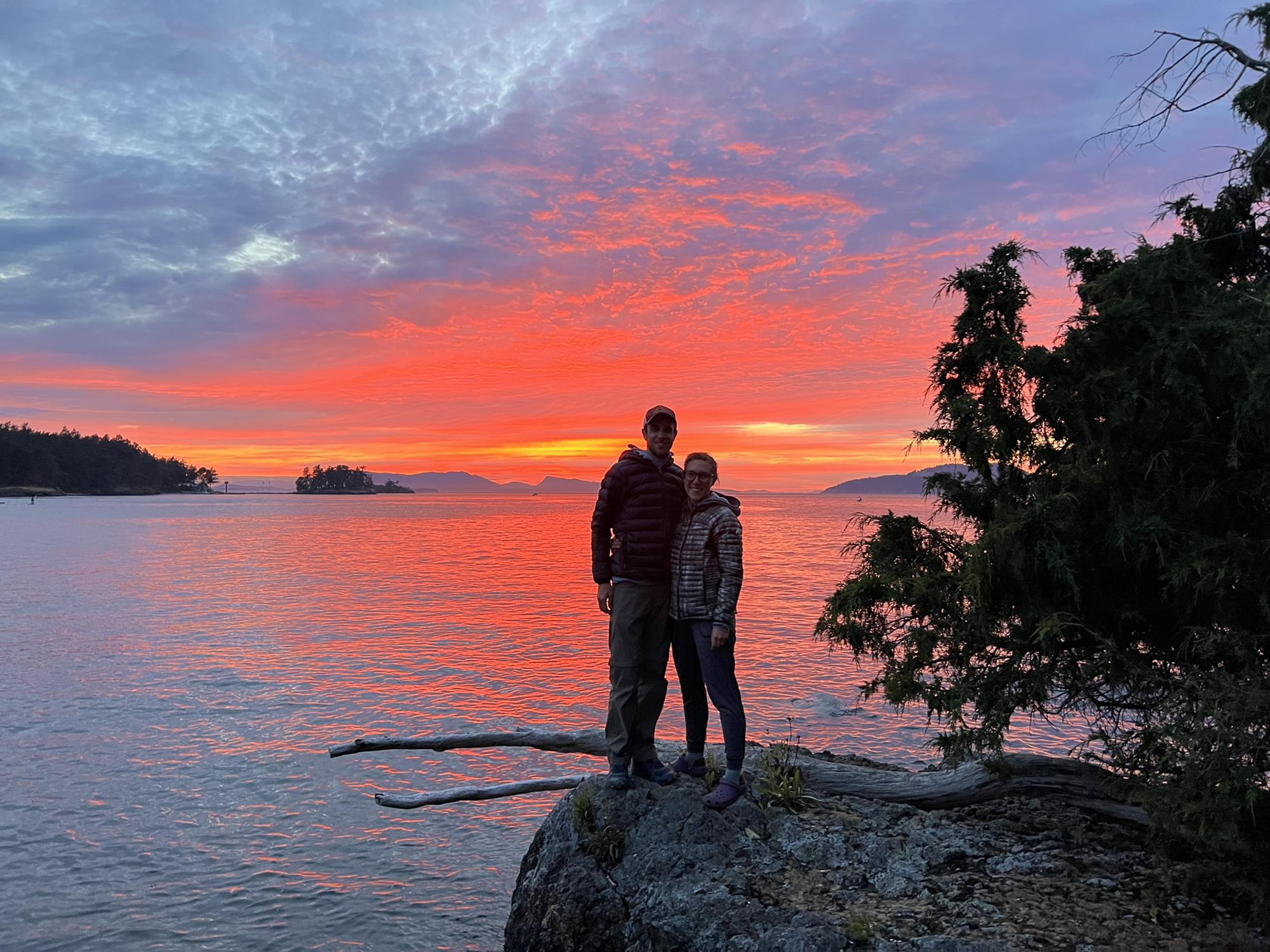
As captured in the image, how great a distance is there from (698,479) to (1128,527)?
10.6 feet

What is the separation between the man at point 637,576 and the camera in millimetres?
6484

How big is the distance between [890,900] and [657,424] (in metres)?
4.04

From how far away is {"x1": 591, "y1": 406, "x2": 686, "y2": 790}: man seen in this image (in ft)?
21.3

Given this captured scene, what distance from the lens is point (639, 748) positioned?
6750mm

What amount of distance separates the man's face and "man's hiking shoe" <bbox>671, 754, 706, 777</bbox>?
2823 mm

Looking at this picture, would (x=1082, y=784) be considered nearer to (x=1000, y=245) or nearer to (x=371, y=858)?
(x=1000, y=245)

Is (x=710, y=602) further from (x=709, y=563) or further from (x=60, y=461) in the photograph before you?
(x=60, y=461)

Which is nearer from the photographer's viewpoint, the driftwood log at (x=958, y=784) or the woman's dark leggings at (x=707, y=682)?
the woman's dark leggings at (x=707, y=682)

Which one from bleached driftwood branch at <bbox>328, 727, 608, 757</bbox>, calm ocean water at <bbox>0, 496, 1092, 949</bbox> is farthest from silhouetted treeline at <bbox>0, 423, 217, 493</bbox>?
bleached driftwood branch at <bbox>328, 727, 608, 757</bbox>

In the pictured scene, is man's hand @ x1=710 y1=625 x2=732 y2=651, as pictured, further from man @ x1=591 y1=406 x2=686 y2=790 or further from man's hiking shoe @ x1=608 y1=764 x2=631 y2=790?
man's hiking shoe @ x1=608 y1=764 x2=631 y2=790

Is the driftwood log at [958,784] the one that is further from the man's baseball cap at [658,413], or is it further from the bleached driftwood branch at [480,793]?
the man's baseball cap at [658,413]

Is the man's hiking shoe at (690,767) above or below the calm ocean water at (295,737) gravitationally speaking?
above

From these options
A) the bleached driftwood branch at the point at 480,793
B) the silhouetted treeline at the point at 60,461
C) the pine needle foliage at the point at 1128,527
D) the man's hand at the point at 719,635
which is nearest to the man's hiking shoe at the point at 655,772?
the bleached driftwood branch at the point at 480,793

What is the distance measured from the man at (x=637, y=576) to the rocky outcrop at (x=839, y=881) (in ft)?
1.84
